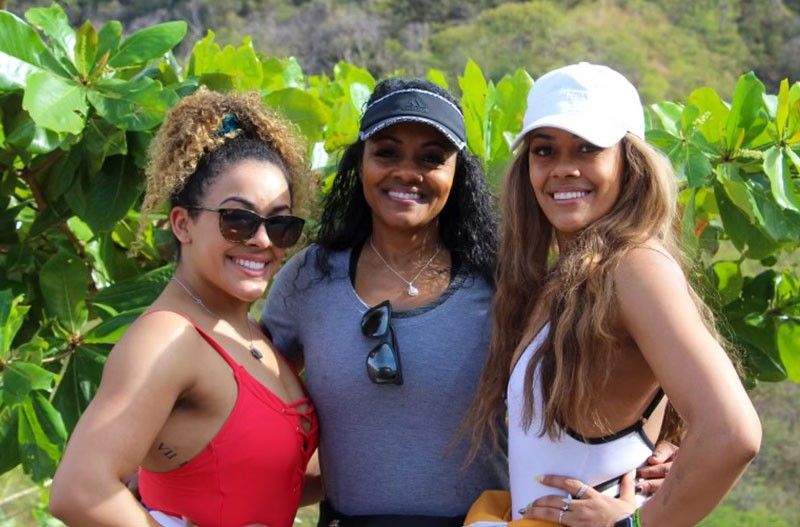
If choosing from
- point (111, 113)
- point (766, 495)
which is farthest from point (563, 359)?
point (766, 495)

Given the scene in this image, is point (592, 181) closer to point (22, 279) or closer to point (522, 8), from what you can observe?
point (22, 279)

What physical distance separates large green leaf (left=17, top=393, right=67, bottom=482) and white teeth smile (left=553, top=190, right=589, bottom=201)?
1.34 meters

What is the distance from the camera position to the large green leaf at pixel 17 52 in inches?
107

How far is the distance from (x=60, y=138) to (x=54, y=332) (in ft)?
1.72

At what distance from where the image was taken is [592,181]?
2.18 m

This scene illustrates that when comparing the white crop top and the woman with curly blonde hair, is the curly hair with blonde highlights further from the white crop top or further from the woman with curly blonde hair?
the white crop top

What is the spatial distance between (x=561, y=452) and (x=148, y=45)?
4.67ft

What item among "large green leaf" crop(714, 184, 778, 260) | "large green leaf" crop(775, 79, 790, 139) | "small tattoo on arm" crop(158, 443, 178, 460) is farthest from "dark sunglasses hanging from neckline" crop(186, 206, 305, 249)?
"large green leaf" crop(775, 79, 790, 139)

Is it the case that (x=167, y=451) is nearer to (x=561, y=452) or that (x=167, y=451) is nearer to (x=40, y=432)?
(x=561, y=452)

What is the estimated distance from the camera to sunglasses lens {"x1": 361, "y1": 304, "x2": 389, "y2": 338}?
7.93ft

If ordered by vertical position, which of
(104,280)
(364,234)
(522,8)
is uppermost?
(364,234)

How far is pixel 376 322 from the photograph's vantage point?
7.99 ft

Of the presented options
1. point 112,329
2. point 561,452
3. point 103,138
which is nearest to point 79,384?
point 112,329

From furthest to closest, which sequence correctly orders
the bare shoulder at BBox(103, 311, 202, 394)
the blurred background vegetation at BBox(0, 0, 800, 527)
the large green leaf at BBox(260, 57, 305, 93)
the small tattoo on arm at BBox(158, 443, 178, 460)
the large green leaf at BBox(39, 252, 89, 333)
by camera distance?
the blurred background vegetation at BBox(0, 0, 800, 527) < the large green leaf at BBox(260, 57, 305, 93) < the large green leaf at BBox(39, 252, 89, 333) < the small tattoo on arm at BBox(158, 443, 178, 460) < the bare shoulder at BBox(103, 311, 202, 394)
